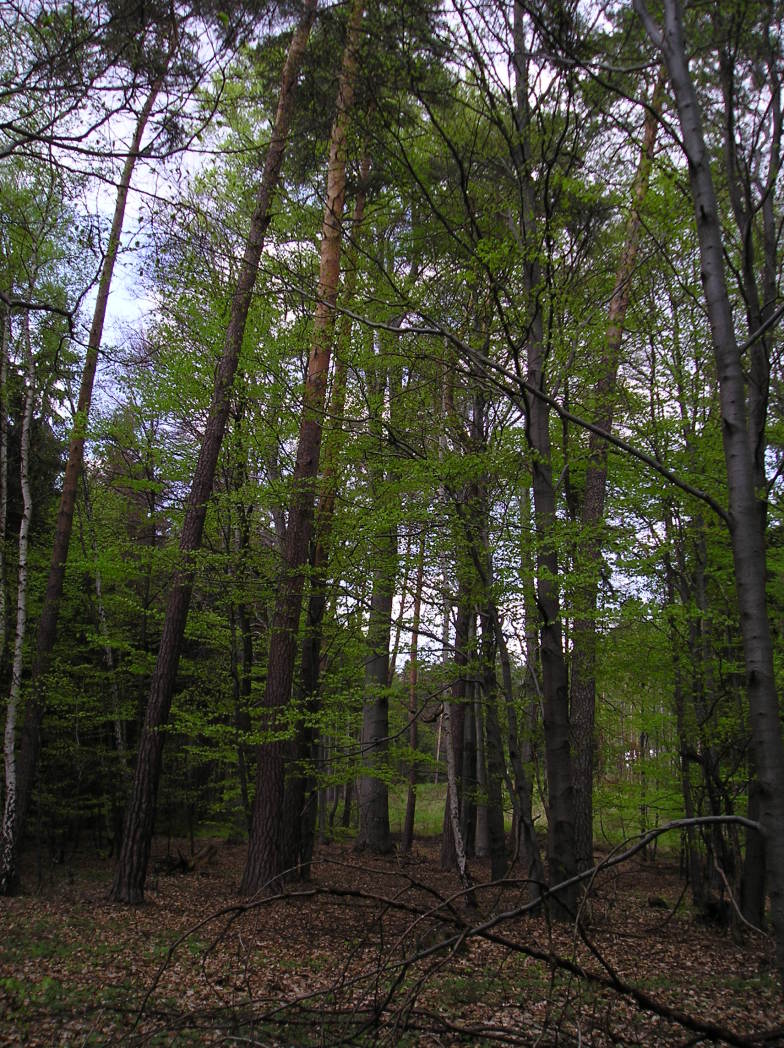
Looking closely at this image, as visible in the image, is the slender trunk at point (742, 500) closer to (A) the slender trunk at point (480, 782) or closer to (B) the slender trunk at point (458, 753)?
(B) the slender trunk at point (458, 753)

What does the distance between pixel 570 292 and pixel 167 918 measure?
8.26 meters

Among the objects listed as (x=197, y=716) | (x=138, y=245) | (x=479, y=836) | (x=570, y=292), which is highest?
(x=570, y=292)

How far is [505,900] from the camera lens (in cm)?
936

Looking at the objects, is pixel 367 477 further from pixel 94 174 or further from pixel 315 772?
pixel 94 174

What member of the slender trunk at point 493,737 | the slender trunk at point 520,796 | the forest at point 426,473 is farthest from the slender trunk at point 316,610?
the slender trunk at point 520,796

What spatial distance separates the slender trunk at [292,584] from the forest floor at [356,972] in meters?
0.81

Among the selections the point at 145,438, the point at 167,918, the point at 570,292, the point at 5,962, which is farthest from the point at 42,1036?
the point at 145,438

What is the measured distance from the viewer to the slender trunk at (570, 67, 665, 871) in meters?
6.15

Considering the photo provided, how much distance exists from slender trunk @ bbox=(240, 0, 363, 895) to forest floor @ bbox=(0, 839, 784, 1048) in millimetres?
813

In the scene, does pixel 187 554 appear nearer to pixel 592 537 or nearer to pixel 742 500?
pixel 592 537

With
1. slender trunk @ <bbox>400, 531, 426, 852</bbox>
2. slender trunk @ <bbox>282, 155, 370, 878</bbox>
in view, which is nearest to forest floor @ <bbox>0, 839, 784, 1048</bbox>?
Answer: slender trunk @ <bbox>282, 155, 370, 878</bbox>

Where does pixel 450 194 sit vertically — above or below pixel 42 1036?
above

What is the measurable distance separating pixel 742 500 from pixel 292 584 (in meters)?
6.68

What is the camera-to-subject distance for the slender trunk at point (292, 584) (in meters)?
8.05
